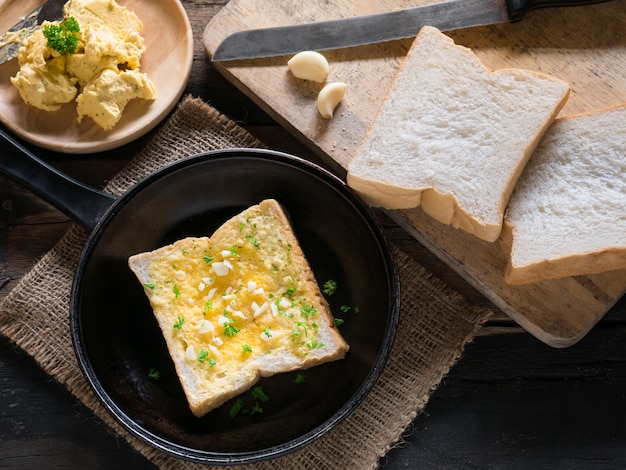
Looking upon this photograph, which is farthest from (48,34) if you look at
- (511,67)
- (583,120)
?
(583,120)

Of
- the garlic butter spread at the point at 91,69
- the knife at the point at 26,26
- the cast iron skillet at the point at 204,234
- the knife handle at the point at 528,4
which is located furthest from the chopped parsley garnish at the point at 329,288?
the knife at the point at 26,26

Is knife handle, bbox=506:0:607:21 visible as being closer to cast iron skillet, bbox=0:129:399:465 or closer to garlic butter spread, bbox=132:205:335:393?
cast iron skillet, bbox=0:129:399:465

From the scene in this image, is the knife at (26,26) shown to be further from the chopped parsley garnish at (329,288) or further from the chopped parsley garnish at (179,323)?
the chopped parsley garnish at (329,288)

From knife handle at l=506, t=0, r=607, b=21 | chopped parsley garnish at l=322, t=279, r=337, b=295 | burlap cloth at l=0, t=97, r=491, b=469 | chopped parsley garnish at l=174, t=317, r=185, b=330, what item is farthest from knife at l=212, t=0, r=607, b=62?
chopped parsley garnish at l=174, t=317, r=185, b=330

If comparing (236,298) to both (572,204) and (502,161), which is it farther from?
(572,204)

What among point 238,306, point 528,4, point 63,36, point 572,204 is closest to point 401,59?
point 528,4

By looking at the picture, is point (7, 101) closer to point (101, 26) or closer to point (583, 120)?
point (101, 26)

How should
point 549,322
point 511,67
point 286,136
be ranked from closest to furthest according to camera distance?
point 549,322 < point 511,67 < point 286,136
